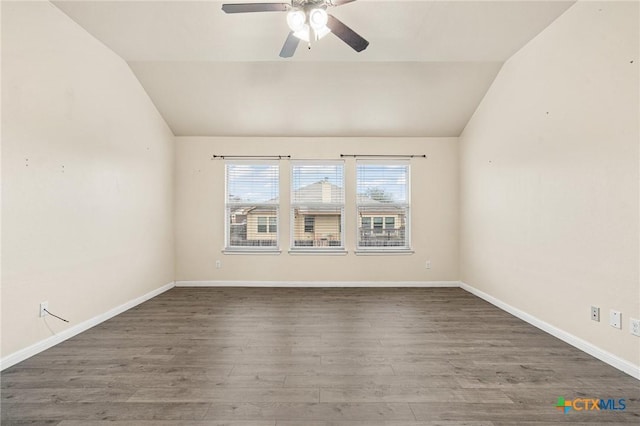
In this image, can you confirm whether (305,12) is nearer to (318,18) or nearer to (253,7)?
(318,18)

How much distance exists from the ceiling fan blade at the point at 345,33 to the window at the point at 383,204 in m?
2.58

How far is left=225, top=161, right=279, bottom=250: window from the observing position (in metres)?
4.86

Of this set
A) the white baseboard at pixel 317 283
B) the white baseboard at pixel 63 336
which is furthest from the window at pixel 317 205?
the white baseboard at pixel 63 336

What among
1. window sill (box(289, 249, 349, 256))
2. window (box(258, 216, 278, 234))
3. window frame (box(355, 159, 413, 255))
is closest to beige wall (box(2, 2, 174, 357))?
window (box(258, 216, 278, 234))

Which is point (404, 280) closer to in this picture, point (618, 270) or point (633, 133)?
point (618, 270)

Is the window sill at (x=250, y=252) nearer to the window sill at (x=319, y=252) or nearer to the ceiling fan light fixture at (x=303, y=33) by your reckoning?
the window sill at (x=319, y=252)

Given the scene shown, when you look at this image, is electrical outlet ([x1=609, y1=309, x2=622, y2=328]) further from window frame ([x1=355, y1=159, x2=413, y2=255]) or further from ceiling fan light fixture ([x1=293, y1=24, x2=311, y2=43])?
ceiling fan light fixture ([x1=293, y1=24, x2=311, y2=43])

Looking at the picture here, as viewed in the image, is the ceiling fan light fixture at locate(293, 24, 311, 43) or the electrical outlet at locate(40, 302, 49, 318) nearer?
the ceiling fan light fixture at locate(293, 24, 311, 43)

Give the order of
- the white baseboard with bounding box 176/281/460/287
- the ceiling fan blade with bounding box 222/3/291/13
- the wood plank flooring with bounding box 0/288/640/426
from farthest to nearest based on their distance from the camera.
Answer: the white baseboard with bounding box 176/281/460/287 < the ceiling fan blade with bounding box 222/3/291/13 < the wood plank flooring with bounding box 0/288/640/426

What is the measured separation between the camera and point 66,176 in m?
2.71

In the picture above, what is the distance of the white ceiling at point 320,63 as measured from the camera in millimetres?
2705

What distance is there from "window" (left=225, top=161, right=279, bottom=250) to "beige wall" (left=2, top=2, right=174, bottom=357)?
4.07 feet

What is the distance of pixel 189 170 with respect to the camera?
4.77 metres

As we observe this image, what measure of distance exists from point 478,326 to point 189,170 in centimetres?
450
